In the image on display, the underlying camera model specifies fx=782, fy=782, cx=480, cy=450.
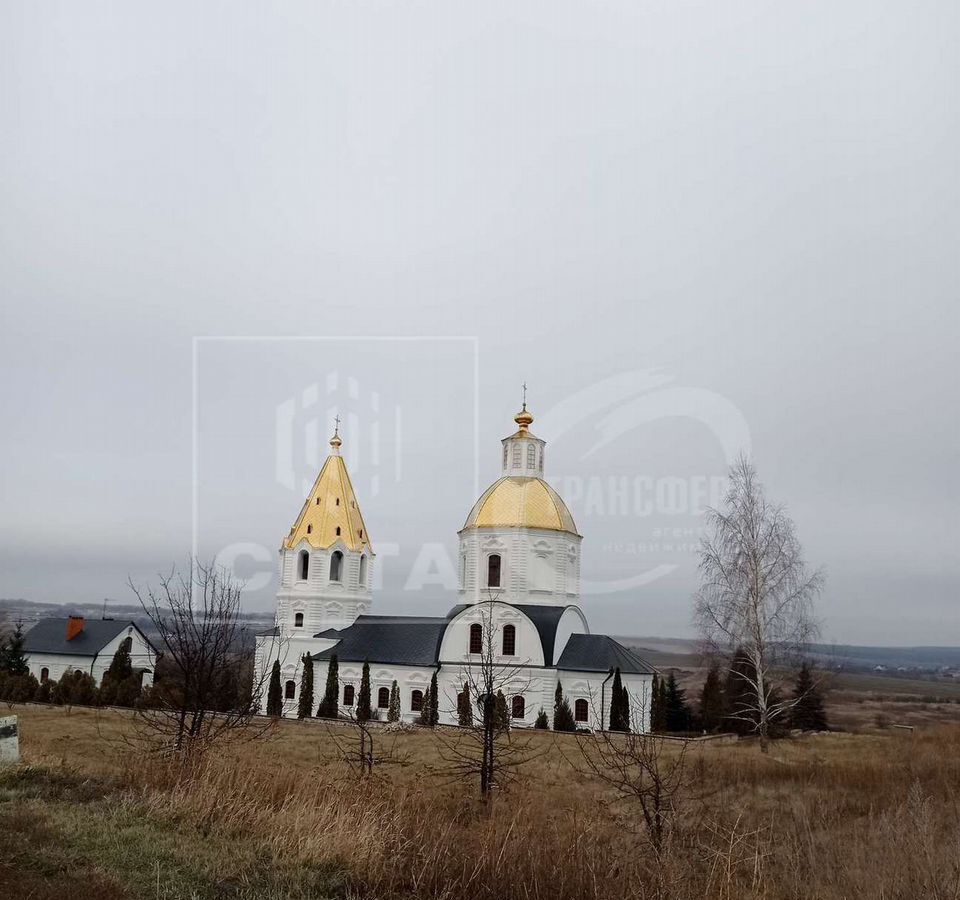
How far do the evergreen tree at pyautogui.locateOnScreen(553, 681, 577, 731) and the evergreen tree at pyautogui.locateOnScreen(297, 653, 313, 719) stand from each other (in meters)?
11.2

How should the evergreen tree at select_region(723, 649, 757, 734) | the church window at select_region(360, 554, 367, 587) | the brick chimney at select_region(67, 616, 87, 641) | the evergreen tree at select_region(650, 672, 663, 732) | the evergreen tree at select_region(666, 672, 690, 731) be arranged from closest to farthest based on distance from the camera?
the evergreen tree at select_region(650, 672, 663, 732) → the evergreen tree at select_region(723, 649, 757, 734) → the evergreen tree at select_region(666, 672, 690, 731) → the church window at select_region(360, 554, 367, 587) → the brick chimney at select_region(67, 616, 87, 641)

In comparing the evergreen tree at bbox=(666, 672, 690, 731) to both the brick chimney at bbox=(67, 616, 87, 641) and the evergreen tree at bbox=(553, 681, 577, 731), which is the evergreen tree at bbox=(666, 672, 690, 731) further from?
the brick chimney at bbox=(67, 616, 87, 641)

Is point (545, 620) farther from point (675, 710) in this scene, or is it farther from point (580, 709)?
point (675, 710)

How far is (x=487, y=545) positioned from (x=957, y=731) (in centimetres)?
1942

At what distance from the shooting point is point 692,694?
131 feet

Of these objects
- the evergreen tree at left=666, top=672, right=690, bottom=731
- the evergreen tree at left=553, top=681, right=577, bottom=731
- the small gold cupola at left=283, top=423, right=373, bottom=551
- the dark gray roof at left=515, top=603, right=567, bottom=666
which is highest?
the small gold cupola at left=283, top=423, right=373, bottom=551

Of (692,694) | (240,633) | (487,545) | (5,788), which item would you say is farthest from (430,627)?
(5,788)

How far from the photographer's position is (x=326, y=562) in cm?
3988

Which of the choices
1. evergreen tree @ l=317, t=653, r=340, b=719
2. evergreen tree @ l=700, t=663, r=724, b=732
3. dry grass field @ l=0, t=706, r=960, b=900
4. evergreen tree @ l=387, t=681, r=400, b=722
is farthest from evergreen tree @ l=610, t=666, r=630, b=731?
dry grass field @ l=0, t=706, r=960, b=900

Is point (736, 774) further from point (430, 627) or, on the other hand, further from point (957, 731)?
point (430, 627)

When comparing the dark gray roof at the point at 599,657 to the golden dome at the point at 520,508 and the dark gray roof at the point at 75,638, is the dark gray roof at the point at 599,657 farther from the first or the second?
the dark gray roof at the point at 75,638

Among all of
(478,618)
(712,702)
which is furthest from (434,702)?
(712,702)

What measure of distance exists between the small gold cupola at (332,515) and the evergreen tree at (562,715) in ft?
45.7

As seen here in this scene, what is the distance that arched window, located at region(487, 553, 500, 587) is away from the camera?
35.6 meters
